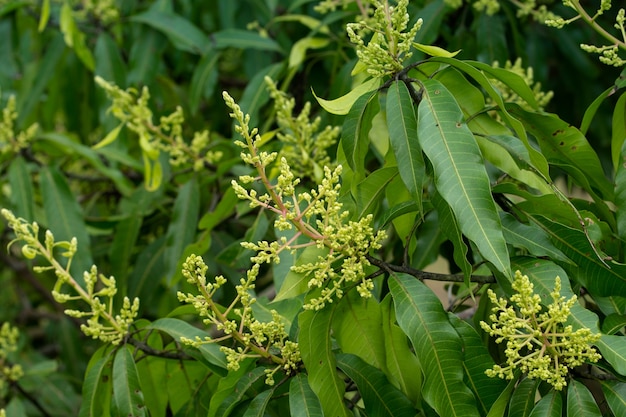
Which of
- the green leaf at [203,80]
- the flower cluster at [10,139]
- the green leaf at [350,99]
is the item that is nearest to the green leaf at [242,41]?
the green leaf at [203,80]

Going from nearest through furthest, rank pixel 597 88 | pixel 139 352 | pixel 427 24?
pixel 139 352 → pixel 427 24 → pixel 597 88

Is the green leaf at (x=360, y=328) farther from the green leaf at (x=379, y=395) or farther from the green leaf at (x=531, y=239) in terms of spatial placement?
the green leaf at (x=531, y=239)

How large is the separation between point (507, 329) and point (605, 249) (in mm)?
291

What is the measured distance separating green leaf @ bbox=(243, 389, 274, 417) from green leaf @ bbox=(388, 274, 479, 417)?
0.22 metres

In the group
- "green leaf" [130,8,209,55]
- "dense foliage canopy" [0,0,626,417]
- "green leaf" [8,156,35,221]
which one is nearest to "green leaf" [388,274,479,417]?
"dense foliage canopy" [0,0,626,417]

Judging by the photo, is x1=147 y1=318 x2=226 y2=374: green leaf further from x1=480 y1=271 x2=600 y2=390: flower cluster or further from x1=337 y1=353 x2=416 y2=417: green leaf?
x1=480 y1=271 x2=600 y2=390: flower cluster

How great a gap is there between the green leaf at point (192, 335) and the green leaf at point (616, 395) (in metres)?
0.50

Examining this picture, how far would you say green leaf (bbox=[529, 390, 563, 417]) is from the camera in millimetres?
911

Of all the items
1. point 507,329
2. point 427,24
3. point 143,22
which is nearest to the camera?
point 507,329

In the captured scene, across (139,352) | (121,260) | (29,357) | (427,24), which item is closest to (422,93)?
(139,352)

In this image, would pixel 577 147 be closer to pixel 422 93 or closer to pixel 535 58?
pixel 422 93

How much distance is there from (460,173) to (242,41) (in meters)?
1.26

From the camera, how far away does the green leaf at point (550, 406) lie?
2.99 ft

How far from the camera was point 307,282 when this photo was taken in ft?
3.35
